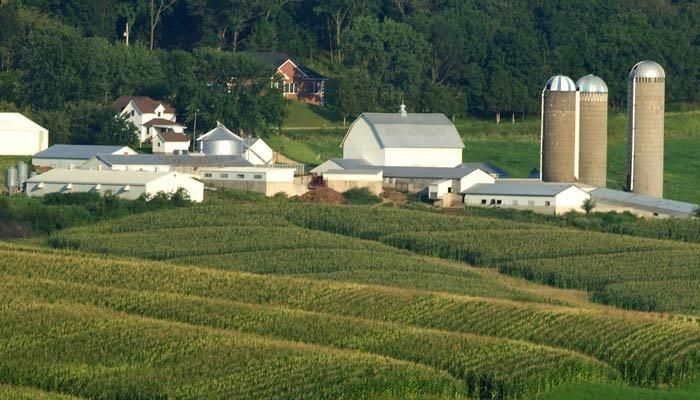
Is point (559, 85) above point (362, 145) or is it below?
above

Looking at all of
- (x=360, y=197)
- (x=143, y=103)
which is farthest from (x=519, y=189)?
(x=143, y=103)

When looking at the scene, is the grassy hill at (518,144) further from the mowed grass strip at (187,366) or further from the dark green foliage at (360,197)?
the mowed grass strip at (187,366)

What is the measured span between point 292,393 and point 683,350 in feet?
37.6

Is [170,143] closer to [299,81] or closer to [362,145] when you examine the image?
[362,145]

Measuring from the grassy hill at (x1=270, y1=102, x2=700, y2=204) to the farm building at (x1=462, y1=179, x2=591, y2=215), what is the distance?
9.06 metres

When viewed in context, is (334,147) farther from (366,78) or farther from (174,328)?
(174,328)

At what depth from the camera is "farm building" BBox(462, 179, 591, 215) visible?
82250 mm

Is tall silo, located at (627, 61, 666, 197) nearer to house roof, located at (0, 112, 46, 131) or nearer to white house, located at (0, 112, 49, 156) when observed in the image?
white house, located at (0, 112, 49, 156)

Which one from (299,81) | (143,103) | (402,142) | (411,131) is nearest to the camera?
(402,142)

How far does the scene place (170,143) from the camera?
94500 millimetres

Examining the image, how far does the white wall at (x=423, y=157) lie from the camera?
91938mm

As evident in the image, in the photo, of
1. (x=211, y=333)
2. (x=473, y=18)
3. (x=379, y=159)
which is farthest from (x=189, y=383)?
(x=473, y=18)

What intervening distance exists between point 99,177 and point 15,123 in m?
10.7

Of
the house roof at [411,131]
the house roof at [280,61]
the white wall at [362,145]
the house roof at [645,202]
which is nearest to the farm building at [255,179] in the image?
the white wall at [362,145]
